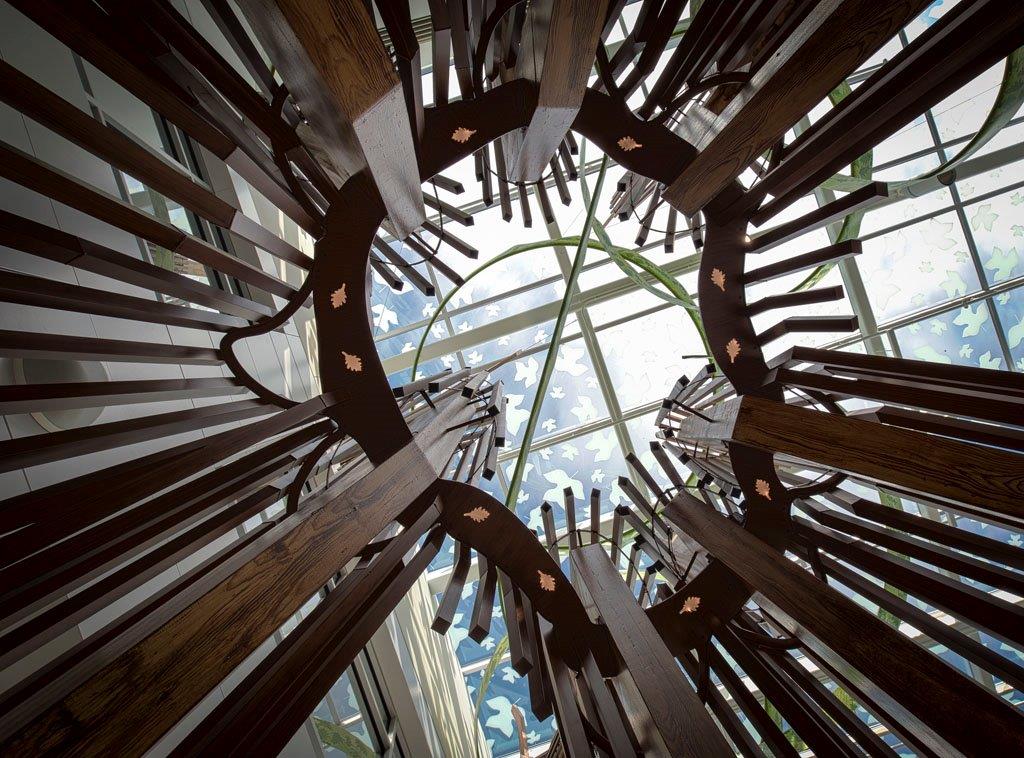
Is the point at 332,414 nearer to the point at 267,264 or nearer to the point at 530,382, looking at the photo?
the point at 267,264

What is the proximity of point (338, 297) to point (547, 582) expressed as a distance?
1091 millimetres

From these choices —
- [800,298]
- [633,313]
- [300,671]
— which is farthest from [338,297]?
[633,313]

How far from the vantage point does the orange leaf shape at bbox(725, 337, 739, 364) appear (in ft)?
6.88

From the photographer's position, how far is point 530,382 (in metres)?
7.18

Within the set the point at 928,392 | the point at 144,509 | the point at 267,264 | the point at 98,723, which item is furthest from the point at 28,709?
the point at 267,264

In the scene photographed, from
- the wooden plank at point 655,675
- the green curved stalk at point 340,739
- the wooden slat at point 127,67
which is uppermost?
the wooden slat at point 127,67

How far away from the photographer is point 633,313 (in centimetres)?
713

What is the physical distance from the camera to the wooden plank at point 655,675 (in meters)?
1.21

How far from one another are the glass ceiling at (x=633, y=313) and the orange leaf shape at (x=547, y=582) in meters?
4.90

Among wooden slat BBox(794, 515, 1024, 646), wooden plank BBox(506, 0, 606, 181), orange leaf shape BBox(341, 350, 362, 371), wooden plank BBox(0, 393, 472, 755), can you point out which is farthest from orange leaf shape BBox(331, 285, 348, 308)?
wooden slat BBox(794, 515, 1024, 646)

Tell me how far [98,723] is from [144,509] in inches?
26.6

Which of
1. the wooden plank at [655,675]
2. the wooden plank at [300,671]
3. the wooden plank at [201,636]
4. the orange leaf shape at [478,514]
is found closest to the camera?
the wooden plank at [201,636]

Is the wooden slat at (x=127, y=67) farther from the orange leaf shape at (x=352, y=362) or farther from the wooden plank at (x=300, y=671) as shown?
the wooden plank at (x=300, y=671)

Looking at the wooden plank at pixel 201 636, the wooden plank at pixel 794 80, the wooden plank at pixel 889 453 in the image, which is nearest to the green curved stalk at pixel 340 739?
the wooden plank at pixel 201 636
